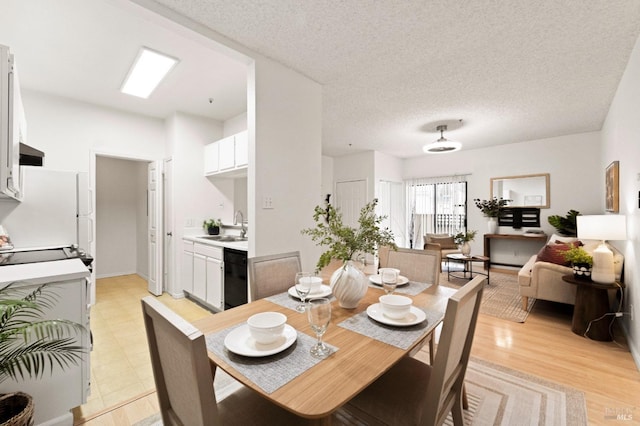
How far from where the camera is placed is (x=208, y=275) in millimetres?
3279

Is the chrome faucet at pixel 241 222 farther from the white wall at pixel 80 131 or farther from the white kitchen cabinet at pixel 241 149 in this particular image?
the white wall at pixel 80 131

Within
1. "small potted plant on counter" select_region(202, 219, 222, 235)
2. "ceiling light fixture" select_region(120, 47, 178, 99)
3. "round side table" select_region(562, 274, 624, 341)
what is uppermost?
"ceiling light fixture" select_region(120, 47, 178, 99)

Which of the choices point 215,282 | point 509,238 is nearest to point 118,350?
point 215,282

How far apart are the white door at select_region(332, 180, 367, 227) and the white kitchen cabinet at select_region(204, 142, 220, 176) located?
3.21m

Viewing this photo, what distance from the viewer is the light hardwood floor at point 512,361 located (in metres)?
1.71

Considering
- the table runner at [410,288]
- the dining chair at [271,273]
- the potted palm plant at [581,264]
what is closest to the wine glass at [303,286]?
the dining chair at [271,273]

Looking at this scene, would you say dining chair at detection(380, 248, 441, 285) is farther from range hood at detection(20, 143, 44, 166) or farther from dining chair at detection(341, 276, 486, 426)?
range hood at detection(20, 143, 44, 166)

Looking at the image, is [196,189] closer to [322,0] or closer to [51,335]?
[51,335]

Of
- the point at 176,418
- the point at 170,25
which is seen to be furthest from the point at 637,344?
the point at 170,25

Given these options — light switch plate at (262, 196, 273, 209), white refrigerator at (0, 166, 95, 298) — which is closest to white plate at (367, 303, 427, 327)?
light switch plate at (262, 196, 273, 209)

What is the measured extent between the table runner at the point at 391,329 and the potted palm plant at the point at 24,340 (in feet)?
3.78

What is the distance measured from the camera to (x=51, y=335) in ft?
4.79

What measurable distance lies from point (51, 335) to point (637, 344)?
4024 mm

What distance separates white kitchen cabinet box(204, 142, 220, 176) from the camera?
3748 millimetres
